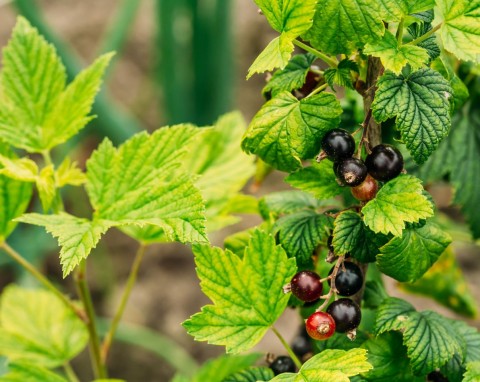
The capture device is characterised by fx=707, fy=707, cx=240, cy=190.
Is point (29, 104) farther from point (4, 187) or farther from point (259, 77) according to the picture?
point (259, 77)

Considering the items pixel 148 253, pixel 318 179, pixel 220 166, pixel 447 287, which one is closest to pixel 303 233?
pixel 318 179

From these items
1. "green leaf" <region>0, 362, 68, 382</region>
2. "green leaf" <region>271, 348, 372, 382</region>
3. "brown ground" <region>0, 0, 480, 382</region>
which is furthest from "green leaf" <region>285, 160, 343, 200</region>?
"brown ground" <region>0, 0, 480, 382</region>

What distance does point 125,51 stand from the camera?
101 inches

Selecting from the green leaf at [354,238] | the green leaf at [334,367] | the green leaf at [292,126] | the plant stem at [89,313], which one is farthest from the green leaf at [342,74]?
the plant stem at [89,313]

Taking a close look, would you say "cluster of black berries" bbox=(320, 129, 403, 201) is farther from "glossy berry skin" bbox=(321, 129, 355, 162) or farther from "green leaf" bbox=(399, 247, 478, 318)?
"green leaf" bbox=(399, 247, 478, 318)

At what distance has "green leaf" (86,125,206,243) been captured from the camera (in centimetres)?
69

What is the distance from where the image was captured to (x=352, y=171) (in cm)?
61

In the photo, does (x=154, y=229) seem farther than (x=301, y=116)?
Yes

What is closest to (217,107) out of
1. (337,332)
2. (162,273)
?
(162,273)

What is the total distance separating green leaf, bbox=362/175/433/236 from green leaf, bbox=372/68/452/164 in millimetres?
30

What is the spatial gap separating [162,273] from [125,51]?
0.88m

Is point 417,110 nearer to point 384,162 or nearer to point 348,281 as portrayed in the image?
point 384,162

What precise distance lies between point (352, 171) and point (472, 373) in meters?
0.21

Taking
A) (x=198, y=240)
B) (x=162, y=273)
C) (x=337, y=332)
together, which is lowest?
(x=162, y=273)
